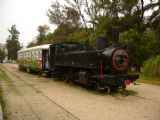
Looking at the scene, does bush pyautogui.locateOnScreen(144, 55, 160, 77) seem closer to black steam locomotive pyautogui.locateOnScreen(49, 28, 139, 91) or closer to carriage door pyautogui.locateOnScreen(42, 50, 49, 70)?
black steam locomotive pyautogui.locateOnScreen(49, 28, 139, 91)

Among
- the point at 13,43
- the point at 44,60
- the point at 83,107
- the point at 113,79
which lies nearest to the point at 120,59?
the point at 113,79

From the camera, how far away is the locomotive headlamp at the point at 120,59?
13343mm

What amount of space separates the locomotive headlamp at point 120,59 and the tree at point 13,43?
363 feet

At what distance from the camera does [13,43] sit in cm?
12356

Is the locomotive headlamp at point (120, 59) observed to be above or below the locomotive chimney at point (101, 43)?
below

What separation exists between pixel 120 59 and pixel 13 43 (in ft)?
375

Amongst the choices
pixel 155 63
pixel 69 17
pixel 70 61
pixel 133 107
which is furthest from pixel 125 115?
pixel 69 17

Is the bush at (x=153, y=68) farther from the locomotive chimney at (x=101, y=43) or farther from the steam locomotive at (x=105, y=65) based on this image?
the locomotive chimney at (x=101, y=43)

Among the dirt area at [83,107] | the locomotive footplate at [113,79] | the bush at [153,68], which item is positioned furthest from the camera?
the bush at [153,68]

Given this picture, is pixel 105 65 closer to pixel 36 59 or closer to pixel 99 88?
pixel 99 88

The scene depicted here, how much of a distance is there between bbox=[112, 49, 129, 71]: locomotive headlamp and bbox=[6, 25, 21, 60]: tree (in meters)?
111

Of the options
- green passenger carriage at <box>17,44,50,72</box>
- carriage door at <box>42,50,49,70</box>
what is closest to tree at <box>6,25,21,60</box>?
green passenger carriage at <box>17,44,50,72</box>

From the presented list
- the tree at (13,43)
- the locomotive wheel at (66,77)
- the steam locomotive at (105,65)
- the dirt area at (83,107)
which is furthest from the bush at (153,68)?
the tree at (13,43)

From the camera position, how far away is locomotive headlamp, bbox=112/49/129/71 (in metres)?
13.3
